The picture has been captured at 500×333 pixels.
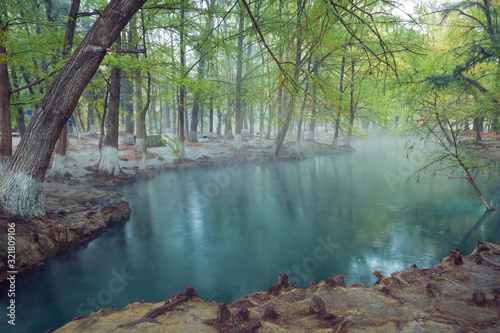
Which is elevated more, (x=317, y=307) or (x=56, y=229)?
(x=317, y=307)

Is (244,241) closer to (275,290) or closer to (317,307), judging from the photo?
(275,290)

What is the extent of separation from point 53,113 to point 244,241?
6.01 metres

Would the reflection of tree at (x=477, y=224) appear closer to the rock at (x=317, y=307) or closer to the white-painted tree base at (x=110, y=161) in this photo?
the rock at (x=317, y=307)

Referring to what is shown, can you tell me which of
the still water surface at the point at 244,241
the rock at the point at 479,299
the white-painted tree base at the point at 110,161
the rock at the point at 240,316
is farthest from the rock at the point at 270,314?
the white-painted tree base at the point at 110,161

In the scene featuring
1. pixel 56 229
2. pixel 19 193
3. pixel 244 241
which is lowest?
pixel 244 241

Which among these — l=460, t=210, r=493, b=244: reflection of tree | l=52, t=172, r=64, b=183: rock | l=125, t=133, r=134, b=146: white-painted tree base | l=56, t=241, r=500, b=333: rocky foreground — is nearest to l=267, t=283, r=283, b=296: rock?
l=56, t=241, r=500, b=333: rocky foreground

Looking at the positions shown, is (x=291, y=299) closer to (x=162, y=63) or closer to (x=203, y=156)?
(x=162, y=63)

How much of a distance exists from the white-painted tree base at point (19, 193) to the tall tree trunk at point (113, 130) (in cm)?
736

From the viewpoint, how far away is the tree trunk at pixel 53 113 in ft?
16.3

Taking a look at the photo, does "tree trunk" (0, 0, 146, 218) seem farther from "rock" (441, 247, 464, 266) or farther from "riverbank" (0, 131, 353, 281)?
"rock" (441, 247, 464, 266)

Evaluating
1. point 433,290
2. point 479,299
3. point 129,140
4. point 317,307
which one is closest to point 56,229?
point 317,307

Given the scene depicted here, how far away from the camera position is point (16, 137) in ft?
73.6

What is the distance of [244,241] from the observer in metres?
8.52

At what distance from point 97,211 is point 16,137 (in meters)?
19.9
